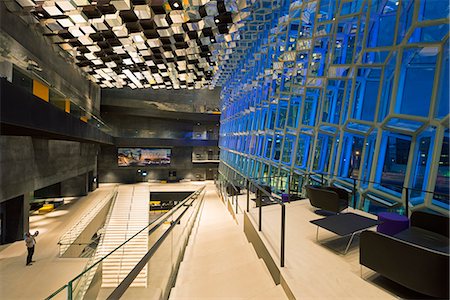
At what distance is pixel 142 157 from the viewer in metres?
25.6

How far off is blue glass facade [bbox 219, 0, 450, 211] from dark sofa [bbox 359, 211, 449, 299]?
210 cm

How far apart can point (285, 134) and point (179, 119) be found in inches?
764

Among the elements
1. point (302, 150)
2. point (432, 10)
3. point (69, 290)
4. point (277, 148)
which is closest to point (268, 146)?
point (277, 148)

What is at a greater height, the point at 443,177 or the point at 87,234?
the point at 443,177

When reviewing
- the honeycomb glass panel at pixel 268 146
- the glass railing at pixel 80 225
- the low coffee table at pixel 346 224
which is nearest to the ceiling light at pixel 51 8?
the glass railing at pixel 80 225

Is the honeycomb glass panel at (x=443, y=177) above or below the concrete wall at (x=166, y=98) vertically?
below

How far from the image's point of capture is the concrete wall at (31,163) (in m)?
7.95

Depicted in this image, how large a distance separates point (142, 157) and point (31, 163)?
16.0 metres

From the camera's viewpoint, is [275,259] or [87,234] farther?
[87,234]

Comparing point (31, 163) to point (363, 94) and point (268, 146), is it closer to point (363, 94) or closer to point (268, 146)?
point (268, 146)

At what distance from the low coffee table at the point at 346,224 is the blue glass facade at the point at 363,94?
4.17 ft

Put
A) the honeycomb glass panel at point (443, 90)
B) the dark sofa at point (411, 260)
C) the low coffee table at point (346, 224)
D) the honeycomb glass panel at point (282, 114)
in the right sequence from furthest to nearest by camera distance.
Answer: the honeycomb glass panel at point (282, 114) < the honeycomb glass panel at point (443, 90) < the low coffee table at point (346, 224) < the dark sofa at point (411, 260)

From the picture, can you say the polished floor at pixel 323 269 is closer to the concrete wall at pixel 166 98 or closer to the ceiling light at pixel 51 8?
the ceiling light at pixel 51 8

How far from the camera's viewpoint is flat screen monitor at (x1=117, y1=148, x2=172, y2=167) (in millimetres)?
24859
